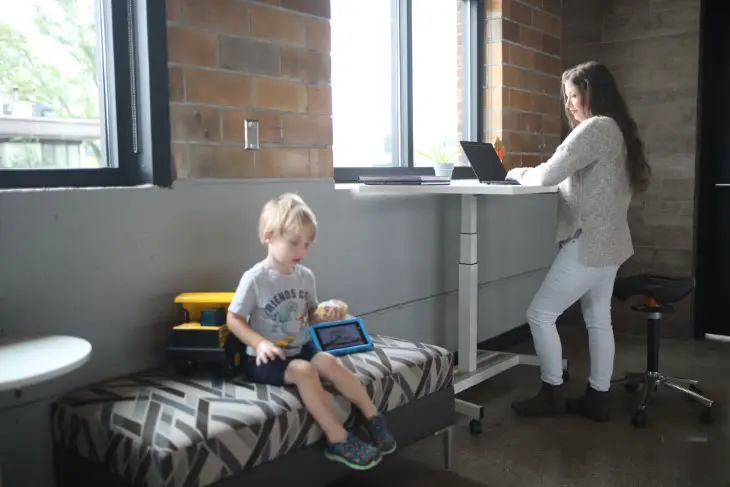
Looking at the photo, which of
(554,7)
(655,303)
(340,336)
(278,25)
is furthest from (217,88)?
(554,7)

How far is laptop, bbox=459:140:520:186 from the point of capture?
9.27 ft

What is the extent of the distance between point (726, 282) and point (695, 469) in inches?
83.1

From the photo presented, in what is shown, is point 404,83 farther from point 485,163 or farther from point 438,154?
point 485,163

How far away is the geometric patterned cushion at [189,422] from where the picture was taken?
60.2 inches

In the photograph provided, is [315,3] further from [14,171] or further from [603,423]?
A: [603,423]

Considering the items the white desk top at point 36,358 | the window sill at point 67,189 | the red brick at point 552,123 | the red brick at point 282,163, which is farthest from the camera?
the red brick at point 552,123

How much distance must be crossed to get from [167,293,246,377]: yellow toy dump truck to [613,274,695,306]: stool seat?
168 centimetres

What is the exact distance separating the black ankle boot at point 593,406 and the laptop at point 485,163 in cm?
91

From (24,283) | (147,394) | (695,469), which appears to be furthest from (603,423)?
(24,283)

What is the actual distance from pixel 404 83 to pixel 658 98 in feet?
5.49

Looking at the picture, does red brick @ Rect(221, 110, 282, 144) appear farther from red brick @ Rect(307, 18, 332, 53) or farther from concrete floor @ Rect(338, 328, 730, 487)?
concrete floor @ Rect(338, 328, 730, 487)

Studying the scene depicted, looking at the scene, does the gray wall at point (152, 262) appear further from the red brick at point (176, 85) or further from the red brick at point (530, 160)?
the red brick at point (530, 160)

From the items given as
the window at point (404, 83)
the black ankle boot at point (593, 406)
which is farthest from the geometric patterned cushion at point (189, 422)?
the window at point (404, 83)

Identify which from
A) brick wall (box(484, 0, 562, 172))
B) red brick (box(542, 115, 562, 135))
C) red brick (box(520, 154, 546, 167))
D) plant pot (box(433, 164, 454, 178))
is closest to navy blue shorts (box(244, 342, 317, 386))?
plant pot (box(433, 164, 454, 178))
